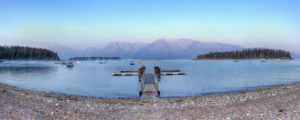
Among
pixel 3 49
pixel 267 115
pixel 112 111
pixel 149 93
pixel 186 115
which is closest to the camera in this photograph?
pixel 267 115

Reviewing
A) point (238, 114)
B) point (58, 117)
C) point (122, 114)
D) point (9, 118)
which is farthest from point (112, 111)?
point (238, 114)

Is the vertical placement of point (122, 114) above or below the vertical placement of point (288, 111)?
below

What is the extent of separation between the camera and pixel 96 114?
11.8m

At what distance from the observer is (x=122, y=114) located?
11969mm

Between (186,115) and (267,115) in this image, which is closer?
(267,115)

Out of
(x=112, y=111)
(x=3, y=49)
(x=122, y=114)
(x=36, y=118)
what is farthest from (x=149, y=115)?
(x=3, y=49)

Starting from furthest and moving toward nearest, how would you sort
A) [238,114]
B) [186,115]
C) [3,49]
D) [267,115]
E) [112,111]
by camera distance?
[3,49] → [112,111] → [186,115] → [238,114] → [267,115]

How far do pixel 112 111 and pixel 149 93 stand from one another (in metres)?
9.37

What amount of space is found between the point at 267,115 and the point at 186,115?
4.00 meters

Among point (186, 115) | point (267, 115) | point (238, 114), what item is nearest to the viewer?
point (267, 115)

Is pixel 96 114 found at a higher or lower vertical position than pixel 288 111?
lower

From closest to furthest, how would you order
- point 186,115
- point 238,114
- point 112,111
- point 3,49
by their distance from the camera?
point 238,114 → point 186,115 → point 112,111 → point 3,49

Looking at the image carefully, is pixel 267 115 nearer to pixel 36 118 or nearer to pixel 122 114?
pixel 122 114

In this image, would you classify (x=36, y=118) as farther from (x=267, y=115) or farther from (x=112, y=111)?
(x=267, y=115)
